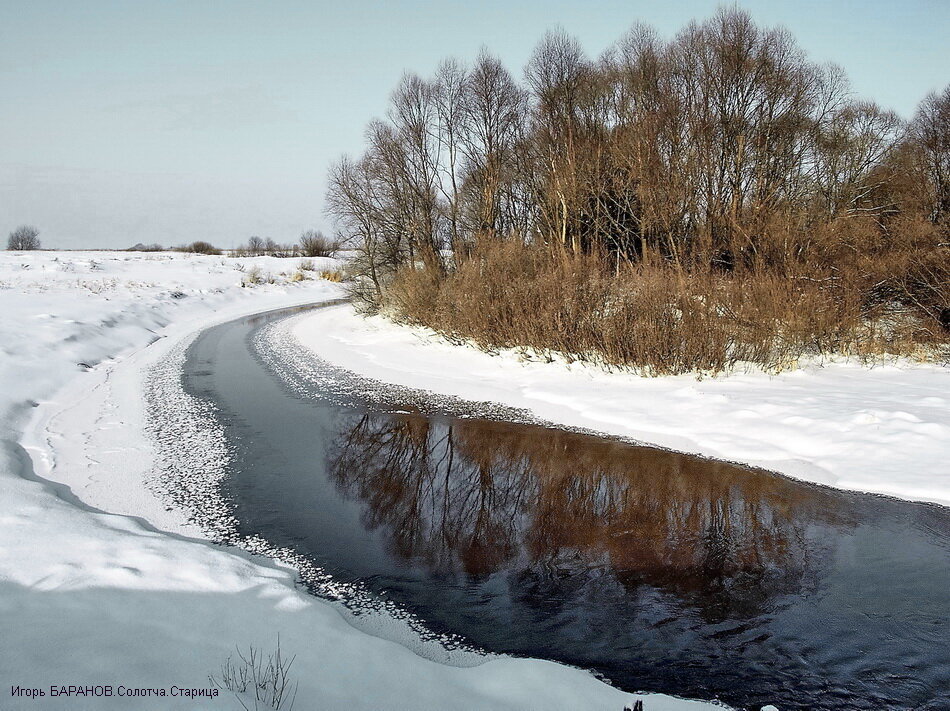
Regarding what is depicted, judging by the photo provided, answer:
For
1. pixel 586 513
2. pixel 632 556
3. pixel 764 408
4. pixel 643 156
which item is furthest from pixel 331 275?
pixel 632 556

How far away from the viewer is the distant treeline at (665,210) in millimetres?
12336

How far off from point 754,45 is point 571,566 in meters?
20.3

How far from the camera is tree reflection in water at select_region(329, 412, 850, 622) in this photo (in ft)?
16.4

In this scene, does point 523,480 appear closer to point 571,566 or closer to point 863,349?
point 571,566

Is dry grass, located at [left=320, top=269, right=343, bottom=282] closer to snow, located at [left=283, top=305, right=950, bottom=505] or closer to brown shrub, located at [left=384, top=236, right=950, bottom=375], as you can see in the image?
snow, located at [left=283, top=305, right=950, bottom=505]

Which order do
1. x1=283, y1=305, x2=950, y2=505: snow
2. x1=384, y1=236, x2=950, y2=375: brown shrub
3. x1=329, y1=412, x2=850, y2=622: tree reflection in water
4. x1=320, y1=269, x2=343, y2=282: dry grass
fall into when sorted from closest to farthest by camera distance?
x1=329, y1=412, x2=850, y2=622: tree reflection in water
x1=283, y1=305, x2=950, y2=505: snow
x1=384, y1=236, x2=950, y2=375: brown shrub
x1=320, y1=269, x2=343, y2=282: dry grass

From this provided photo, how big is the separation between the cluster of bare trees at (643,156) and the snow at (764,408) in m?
5.56

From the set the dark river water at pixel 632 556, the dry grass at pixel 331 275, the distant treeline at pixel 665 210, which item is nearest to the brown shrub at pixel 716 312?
the distant treeline at pixel 665 210

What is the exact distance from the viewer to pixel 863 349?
12242 mm

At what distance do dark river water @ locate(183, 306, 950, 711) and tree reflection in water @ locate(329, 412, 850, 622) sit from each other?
23 millimetres

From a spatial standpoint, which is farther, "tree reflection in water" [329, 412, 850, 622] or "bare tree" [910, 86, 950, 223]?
"bare tree" [910, 86, 950, 223]

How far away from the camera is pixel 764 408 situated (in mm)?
8984

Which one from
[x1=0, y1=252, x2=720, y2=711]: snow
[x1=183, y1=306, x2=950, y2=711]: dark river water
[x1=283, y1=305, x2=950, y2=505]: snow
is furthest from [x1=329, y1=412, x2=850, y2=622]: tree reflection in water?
[x1=0, y1=252, x2=720, y2=711]: snow

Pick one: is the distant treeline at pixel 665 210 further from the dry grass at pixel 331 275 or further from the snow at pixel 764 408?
the dry grass at pixel 331 275
